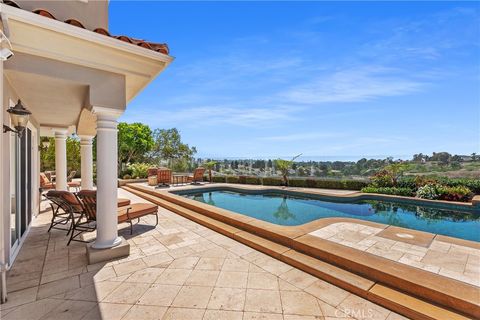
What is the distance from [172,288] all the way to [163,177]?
10628 mm

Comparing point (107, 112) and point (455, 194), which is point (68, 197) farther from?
point (455, 194)

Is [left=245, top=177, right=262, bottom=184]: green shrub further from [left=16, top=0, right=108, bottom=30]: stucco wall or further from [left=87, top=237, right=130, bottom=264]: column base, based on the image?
[left=16, top=0, right=108, bottom=30]: stucco wall

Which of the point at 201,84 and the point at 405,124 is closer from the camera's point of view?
the point at 201,84

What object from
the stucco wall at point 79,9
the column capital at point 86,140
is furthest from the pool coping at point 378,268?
the column capital at point 86,140

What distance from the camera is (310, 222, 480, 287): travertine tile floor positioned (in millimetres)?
3016

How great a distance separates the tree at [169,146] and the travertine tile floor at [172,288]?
76.3 ft

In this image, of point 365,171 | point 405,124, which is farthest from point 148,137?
point 405,124

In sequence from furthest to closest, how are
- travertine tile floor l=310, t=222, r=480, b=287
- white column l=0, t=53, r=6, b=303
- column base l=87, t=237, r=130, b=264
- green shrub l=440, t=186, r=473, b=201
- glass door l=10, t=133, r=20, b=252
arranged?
1. green shrub l=440, t=186, r=473, b=201
2. glass door l=10, t=133, r=20, b=252
3. column base l=87, t=237, r=130, b=264
4. travertine tile floor l=310, t=222, r=480, b=287
5. white column l=0, t=53, r=6, b=303

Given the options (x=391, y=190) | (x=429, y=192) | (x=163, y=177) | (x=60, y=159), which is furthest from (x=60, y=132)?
(x=429, y=192)

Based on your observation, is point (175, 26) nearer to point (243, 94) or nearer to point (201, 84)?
point (201, 84)

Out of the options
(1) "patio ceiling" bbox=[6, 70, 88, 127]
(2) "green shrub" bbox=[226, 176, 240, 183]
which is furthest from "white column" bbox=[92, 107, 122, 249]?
(2) "green shrub" bbox=[226, 176, 240, 183]

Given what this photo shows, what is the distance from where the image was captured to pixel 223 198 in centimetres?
1095

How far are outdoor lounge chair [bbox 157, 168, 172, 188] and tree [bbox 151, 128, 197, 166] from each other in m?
14.0

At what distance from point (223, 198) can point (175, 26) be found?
7581 mm
